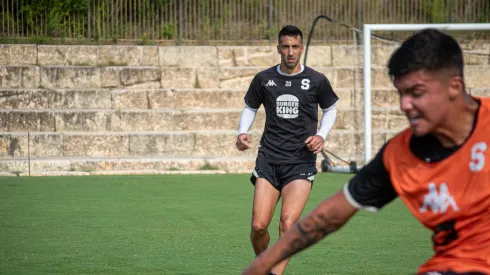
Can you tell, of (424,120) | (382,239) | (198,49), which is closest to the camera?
(424,120)

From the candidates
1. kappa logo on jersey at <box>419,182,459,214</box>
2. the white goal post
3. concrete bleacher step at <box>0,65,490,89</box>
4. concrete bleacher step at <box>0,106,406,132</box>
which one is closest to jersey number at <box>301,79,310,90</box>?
kappa logo on jersey at <box>419,182,459,214</box>

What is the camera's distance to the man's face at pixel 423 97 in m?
3.21

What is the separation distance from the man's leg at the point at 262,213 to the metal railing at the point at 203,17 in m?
14.0

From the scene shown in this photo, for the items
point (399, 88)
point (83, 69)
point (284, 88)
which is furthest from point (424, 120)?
point (83, 69)

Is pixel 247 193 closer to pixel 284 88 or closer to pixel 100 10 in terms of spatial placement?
pixel 284 88

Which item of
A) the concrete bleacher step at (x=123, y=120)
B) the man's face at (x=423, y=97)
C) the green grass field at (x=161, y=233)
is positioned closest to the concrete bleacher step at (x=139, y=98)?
the concrete bleacher step at (x=123, y=120)

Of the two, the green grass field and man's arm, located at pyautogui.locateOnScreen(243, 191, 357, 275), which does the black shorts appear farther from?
man's arm, located at pyautogui.locateOnScreen(243, 191, 357, 275)

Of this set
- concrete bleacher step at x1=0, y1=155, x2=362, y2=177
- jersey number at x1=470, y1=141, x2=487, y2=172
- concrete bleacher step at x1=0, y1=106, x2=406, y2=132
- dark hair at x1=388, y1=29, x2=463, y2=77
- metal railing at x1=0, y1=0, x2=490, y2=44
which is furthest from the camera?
metal railing at x1=0, y1=0, x2=490, y2=44

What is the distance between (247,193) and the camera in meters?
13.9

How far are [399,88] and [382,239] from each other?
6.71 metres

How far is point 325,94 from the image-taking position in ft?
27.4

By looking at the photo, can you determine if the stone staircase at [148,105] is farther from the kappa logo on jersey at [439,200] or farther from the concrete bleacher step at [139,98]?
the kappa logo on jersey at [439,200]

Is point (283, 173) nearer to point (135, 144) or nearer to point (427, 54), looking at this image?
point (427, 54)

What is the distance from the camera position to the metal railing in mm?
21391
